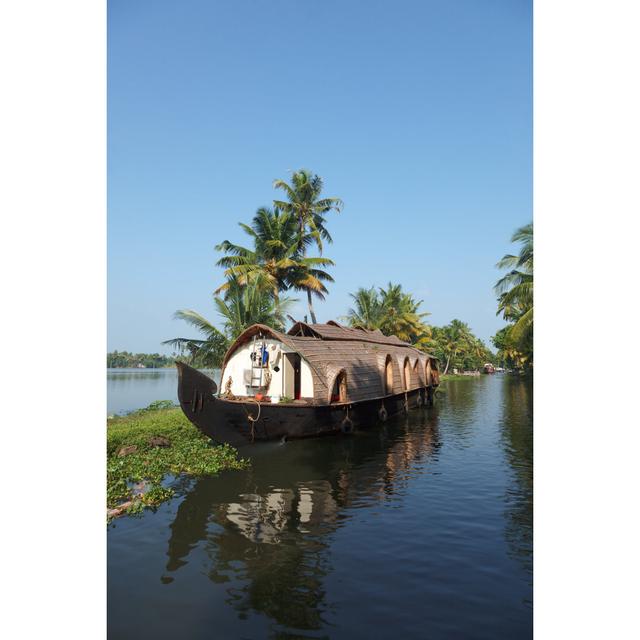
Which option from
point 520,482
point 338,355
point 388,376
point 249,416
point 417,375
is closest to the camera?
point 520,482

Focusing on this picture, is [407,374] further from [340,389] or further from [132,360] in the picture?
[132,360]


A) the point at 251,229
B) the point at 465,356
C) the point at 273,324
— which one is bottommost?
the point at 465,356

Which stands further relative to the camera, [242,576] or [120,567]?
[120,567]

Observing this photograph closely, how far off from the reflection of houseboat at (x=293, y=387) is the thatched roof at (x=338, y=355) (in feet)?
0.09

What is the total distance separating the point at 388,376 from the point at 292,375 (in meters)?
5.04

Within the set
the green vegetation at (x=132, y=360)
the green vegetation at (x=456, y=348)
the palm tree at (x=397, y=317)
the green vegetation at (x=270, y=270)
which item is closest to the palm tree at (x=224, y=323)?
the green vegetation at (x=270, y=270)

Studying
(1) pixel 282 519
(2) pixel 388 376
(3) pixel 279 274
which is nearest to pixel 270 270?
(3) pixel 279 274

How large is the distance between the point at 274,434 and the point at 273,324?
7.76 m

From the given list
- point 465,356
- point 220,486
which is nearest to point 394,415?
point 220,486

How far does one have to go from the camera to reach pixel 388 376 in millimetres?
16797

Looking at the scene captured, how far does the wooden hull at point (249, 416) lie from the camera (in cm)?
1026

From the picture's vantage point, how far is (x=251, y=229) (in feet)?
75.5

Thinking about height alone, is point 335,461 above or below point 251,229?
below
